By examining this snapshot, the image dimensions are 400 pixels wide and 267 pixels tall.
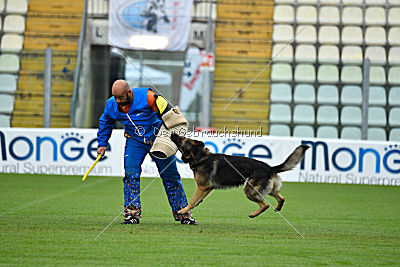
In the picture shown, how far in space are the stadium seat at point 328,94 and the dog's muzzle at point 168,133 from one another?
11.3 m

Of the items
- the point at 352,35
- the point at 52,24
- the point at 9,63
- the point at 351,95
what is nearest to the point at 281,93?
the point at 351,95

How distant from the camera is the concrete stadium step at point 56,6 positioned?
20141 millimetres

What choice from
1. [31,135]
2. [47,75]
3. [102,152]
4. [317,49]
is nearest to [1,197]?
[102,152]

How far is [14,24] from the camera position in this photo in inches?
771

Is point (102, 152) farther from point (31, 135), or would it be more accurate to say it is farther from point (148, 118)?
point (31, 135)

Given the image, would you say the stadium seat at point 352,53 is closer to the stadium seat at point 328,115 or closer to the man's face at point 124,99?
the stadium seat at point 328,115

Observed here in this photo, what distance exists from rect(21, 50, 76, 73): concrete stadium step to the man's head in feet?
35.4

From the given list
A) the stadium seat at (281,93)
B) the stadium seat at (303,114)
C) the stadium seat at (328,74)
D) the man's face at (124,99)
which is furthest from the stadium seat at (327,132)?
the man's face at (124,99)

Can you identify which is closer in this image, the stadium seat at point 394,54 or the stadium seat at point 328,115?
the stadium seat at point 328,115

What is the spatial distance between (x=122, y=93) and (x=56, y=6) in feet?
46.6

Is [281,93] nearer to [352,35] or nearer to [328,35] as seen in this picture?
[328,35]

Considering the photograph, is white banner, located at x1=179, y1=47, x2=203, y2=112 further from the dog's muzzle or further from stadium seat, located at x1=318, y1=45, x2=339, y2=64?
the dog's muzzle

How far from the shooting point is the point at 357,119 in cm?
1748

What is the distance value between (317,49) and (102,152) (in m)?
13.1
